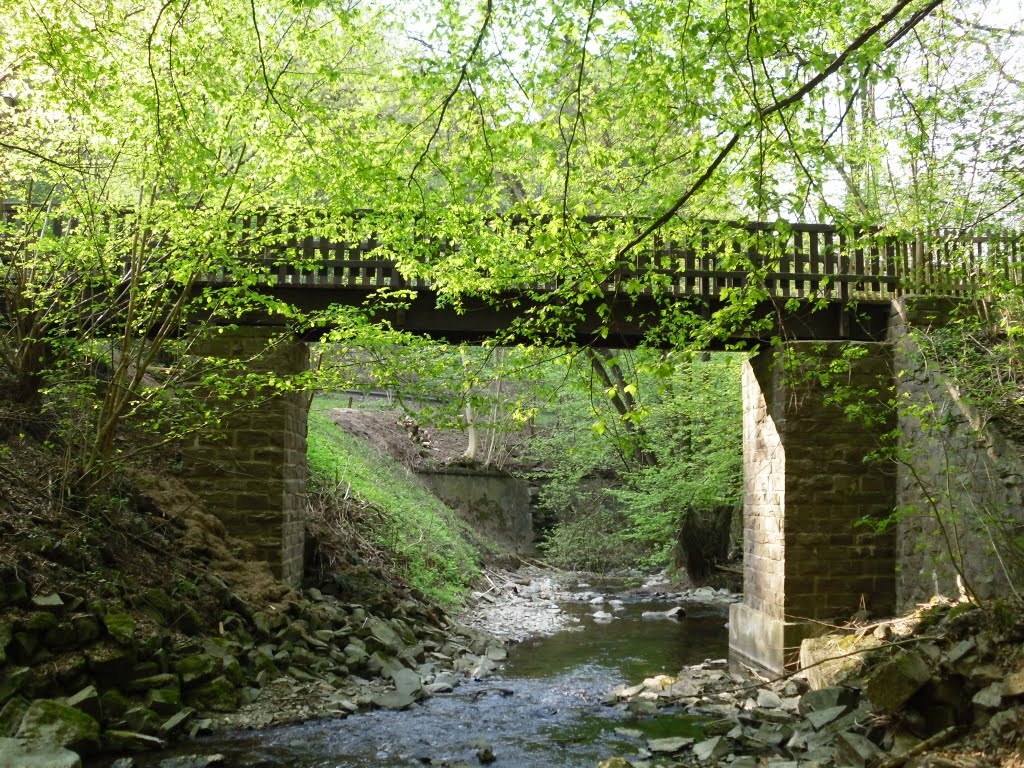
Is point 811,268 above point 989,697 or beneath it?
above

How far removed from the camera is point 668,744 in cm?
661

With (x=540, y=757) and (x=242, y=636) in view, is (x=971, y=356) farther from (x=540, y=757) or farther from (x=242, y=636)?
(x=242, y=636)

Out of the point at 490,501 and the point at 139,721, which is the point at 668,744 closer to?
the point at 139,721

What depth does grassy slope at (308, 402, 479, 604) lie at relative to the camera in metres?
12.9

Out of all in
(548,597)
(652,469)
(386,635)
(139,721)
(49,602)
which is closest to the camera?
(139,721)

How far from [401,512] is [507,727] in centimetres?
797

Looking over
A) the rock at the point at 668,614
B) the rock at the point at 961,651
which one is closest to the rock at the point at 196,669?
the rock at the point at 961,651

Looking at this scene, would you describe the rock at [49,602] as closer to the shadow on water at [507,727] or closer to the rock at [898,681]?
the shadow on water at [507,727]

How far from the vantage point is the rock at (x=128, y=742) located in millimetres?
5863

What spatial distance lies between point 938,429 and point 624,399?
1047 cm

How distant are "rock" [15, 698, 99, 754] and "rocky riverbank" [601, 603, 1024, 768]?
3623 millimetres

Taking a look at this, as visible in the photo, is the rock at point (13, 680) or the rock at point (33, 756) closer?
the rock at point (33, 756)

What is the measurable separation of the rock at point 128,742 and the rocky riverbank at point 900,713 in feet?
10.9

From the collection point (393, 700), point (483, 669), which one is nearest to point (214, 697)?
point (393, 700)
